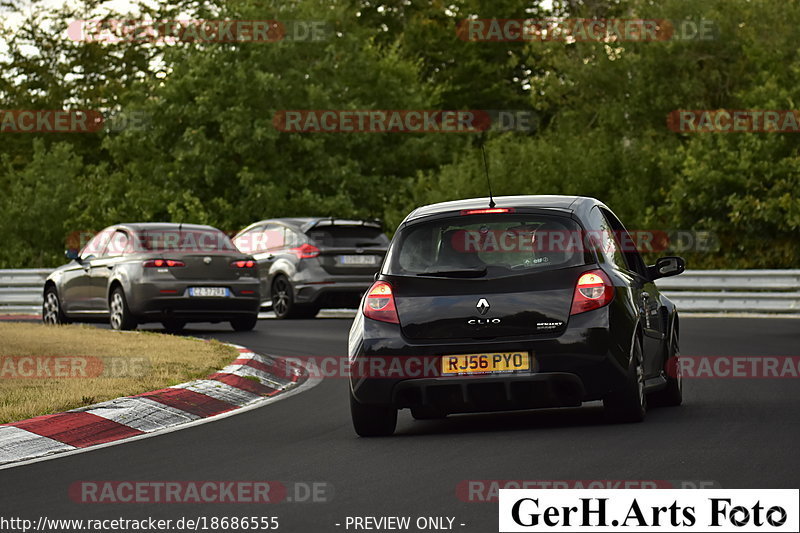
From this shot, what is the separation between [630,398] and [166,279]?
1215cm

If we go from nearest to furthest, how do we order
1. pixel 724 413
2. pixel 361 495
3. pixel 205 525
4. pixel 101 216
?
1. pixel 205 525
2. pixel 361 495
3. pixel 724 413
4. pixel 101 216

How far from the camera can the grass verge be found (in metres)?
11.6

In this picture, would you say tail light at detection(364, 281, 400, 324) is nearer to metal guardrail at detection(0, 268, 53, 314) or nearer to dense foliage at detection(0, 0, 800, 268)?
dense foliage at detection(0, 0, 800, 268)

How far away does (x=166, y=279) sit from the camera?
69.6 ft

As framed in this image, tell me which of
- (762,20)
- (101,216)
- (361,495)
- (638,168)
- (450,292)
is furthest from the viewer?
(101,216)

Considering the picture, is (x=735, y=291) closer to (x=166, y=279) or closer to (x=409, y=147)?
(x=166, y=279)

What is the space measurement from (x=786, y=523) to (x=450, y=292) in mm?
4063

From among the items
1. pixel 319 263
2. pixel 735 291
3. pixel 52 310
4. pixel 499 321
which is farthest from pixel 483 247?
pixel 735 291

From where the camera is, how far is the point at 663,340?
11.5m

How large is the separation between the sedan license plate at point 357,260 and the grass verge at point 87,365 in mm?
6230

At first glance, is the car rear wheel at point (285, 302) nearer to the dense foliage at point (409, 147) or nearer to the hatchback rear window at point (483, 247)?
the dense foliage at point (409, 147)

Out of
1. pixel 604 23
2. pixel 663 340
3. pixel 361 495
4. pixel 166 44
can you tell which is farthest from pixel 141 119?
A: pixel 361 495

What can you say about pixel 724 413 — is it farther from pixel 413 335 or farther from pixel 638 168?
pixel 638 168

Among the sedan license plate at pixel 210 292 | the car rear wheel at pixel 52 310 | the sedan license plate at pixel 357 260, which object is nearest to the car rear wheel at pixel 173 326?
the sedan license plate at pixel 210 292
